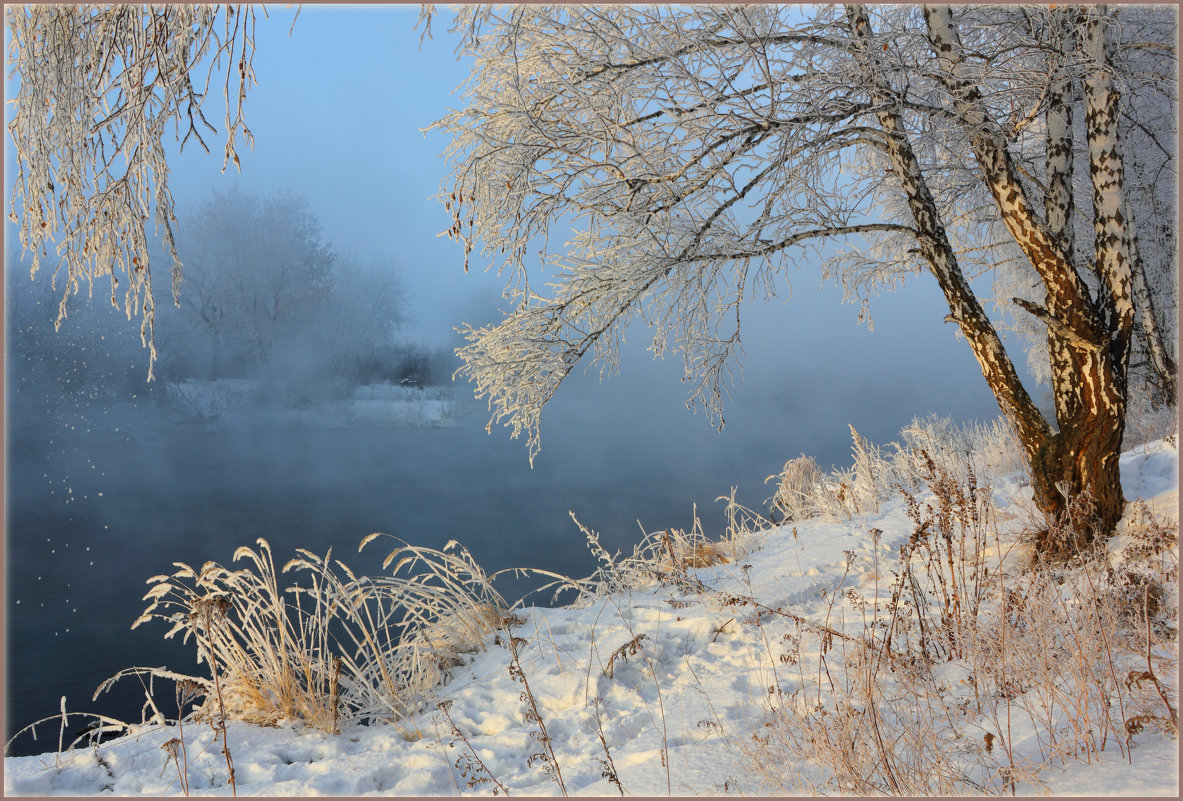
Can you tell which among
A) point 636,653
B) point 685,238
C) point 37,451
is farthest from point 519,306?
point 37,451

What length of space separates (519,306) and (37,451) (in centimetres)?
1821

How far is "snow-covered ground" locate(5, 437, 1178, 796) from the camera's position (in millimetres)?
2152

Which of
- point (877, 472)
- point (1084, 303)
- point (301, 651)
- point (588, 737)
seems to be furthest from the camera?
point (877, 472)

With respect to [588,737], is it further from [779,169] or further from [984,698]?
[779,169]

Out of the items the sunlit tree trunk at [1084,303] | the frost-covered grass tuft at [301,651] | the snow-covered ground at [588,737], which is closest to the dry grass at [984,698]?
the snow-covered ground at [588,737]

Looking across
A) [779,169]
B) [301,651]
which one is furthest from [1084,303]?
[301,651]

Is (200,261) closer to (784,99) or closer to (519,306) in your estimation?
(519,306)

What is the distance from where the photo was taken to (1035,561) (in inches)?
163

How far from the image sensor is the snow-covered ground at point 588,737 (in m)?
2.15

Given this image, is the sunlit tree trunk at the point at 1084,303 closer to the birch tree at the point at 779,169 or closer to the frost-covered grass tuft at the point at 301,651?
the birch tree at the point at 779,169

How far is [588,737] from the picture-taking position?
2777 mm

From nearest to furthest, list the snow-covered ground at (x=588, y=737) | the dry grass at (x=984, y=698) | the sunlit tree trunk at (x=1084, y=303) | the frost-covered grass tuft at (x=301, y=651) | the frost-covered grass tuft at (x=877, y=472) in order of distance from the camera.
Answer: the dry grass at (x=984, y=698), the snow-covered ground at (x=588, y=737), the frost-covered grass tuft at (x=301, y=651), the sunlit tree trunk at (x=1084, y=303), the frost-covered grass tuft at (x=877, y=472)

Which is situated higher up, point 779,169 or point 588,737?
point 779,169

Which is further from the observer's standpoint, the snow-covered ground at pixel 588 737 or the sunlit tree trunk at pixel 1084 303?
the sunlit tree trunk at pixel 1084 303
